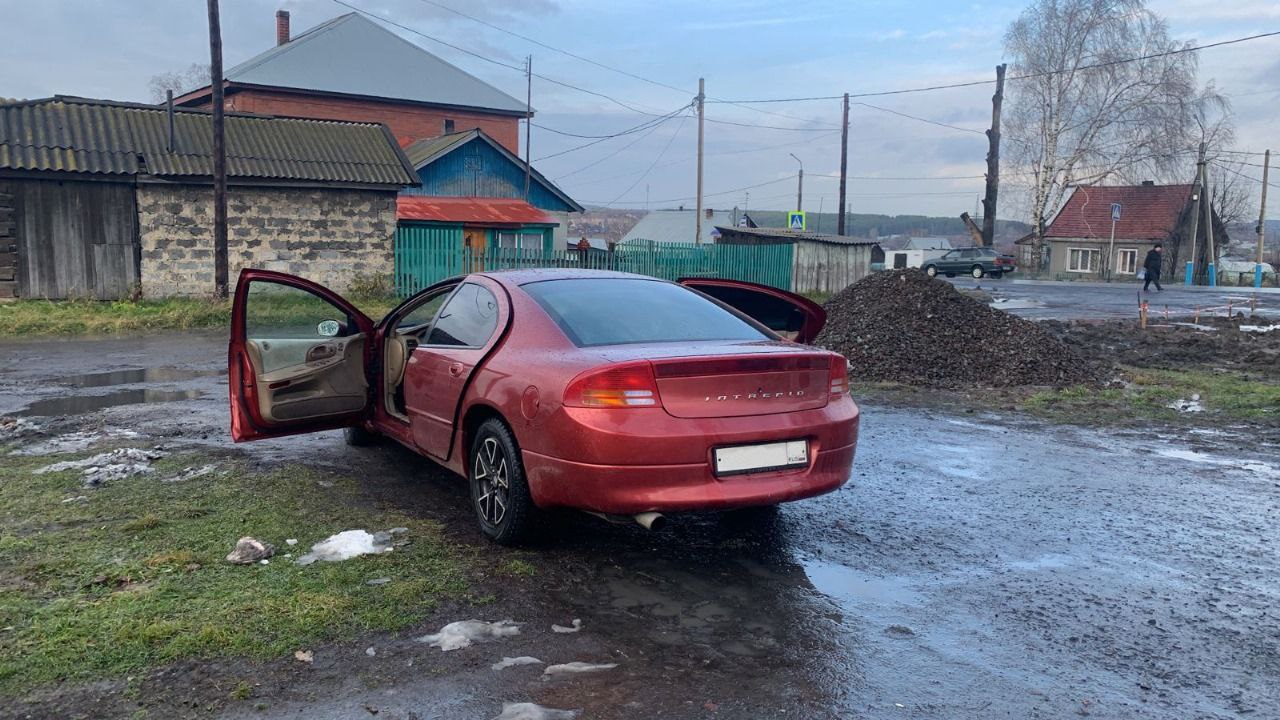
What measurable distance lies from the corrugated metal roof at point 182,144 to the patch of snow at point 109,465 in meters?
14.3

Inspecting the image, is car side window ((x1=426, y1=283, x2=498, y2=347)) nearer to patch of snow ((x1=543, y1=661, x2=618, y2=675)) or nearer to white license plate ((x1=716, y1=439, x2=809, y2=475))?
white license plate ((x1=716, y1=439, x2=809, y2=475))

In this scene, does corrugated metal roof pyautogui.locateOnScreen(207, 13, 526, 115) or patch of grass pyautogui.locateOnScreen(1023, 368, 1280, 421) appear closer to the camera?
patch of grass pyautogui.locateOnScreen(1023, 368, 1280, 421)

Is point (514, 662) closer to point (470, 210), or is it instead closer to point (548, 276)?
point (548, 276)

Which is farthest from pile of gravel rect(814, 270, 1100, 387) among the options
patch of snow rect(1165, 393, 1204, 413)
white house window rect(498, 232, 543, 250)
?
white house window rect(498, 232, 543, 250)

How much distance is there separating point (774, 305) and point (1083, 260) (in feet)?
191

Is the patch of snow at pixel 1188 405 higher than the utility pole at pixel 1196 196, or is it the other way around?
the utility pole at pixel 1196 196

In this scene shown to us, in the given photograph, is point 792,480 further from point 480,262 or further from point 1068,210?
point 1068,210

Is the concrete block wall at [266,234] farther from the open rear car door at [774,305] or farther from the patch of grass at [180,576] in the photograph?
the open rear car door at [774,305]

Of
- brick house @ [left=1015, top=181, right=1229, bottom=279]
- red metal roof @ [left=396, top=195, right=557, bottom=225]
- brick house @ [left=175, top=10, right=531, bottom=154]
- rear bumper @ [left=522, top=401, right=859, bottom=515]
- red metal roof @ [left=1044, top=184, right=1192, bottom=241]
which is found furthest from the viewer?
red metal roof @ [left=1044, top=184, right=1192, bottom=241]

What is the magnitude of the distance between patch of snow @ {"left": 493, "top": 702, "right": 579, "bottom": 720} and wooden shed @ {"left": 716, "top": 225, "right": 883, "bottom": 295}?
24.5m

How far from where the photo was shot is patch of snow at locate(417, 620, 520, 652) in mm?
3734

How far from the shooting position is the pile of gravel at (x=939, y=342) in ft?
38.3

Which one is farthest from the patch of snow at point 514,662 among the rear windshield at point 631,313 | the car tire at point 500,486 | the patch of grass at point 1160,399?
the patch of grass at point 1160,399

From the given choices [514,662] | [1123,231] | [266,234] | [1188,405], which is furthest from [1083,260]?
[514,662]
